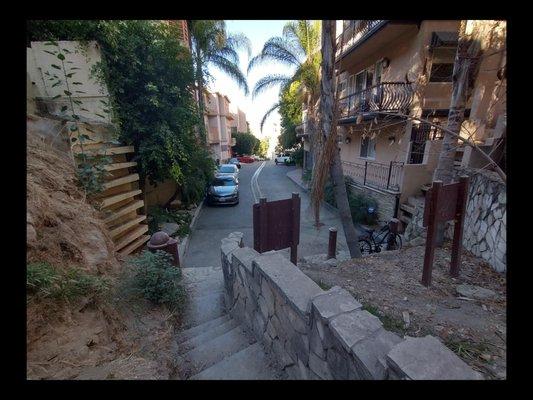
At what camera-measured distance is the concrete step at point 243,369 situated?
2221 mm

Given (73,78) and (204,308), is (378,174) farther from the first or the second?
(73,78)

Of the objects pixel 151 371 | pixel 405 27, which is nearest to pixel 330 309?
pixel 151 371

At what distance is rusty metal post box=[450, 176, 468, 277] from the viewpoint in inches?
133

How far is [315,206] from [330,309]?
2.78 metres

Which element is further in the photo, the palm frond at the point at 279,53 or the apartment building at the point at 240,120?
the apartment building at the point at 240,120

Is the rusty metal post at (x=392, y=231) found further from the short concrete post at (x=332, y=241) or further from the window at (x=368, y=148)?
the window at (x=368, y=148)

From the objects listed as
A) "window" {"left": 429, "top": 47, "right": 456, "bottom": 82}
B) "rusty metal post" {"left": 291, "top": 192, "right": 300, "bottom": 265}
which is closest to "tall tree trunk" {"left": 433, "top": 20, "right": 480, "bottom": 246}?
"rusty metal post" {"left": 291, "top": 192, "right": 300, "bottom": 265}

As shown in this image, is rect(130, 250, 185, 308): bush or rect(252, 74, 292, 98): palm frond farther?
rect(252, 74, 292, 98): palm frond

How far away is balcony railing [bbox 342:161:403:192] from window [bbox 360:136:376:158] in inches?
60.8

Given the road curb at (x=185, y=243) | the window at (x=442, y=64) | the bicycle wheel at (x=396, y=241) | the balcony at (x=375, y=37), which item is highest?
the balcony at (x=375, y=37)

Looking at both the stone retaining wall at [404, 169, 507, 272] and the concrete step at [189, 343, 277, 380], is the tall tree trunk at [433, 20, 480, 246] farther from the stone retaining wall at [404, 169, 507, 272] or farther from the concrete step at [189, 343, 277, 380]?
the concrete step at [189, 343, 277, 380]

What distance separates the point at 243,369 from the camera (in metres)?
2.32

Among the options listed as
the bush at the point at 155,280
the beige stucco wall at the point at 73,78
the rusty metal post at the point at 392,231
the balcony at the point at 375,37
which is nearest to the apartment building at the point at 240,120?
the balcony at the point at 375,37
